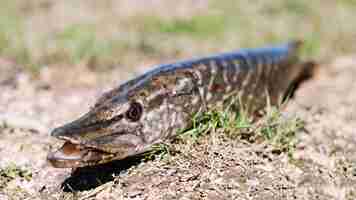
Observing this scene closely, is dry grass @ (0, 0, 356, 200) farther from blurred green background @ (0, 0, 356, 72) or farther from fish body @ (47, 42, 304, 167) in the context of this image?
fish body @ (47, 42, 304, 167)

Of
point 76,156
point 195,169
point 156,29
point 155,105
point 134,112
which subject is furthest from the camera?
point 156,29

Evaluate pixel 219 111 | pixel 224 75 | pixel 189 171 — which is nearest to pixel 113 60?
pixel 224 75

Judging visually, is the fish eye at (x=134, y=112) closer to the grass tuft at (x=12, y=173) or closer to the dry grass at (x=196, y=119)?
the dry grass at (x=196, y=119)

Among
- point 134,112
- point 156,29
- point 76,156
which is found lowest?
point 76,156

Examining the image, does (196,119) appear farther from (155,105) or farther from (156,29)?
(156,29)

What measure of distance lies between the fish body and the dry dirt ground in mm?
195

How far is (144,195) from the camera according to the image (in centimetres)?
341

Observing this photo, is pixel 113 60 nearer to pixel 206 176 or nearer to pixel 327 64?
pixel 327 64

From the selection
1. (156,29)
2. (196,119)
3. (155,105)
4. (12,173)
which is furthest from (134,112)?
(156,29)

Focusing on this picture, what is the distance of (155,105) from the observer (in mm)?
3924

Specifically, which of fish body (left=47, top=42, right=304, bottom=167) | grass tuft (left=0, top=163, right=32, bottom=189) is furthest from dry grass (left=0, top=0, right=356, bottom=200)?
fish body (left=47, top=42, right=304, bottom=167)

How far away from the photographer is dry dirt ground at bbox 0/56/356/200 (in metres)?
3.48

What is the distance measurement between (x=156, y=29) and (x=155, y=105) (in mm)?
4044

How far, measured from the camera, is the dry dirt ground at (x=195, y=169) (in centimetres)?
348
